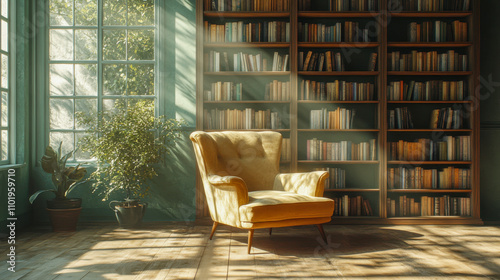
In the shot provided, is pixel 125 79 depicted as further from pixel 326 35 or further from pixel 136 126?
pixel 326 35

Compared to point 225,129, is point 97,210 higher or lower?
lower

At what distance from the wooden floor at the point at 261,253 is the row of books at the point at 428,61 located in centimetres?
171

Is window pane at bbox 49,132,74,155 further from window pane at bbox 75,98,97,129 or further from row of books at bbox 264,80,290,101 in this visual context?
row of books at bbox 264,80,290,101

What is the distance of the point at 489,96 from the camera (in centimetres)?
466

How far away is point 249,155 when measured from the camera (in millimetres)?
4109

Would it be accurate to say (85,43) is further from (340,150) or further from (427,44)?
(427,44)

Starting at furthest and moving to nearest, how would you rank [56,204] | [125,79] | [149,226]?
[125,79] < [149,226] < [56,204]

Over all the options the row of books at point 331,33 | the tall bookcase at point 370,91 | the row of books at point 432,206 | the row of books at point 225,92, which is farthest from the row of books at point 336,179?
the row of books at point 331,33

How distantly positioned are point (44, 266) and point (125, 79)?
2415 millimetres

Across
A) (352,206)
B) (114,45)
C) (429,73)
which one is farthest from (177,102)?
(429,73)

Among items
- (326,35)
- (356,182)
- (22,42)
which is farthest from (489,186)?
(22,42)

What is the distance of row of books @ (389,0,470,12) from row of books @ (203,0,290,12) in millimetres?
1189

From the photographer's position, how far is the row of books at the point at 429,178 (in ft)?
14.9

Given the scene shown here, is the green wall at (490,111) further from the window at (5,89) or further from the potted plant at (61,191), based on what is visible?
the window at (5,89)
